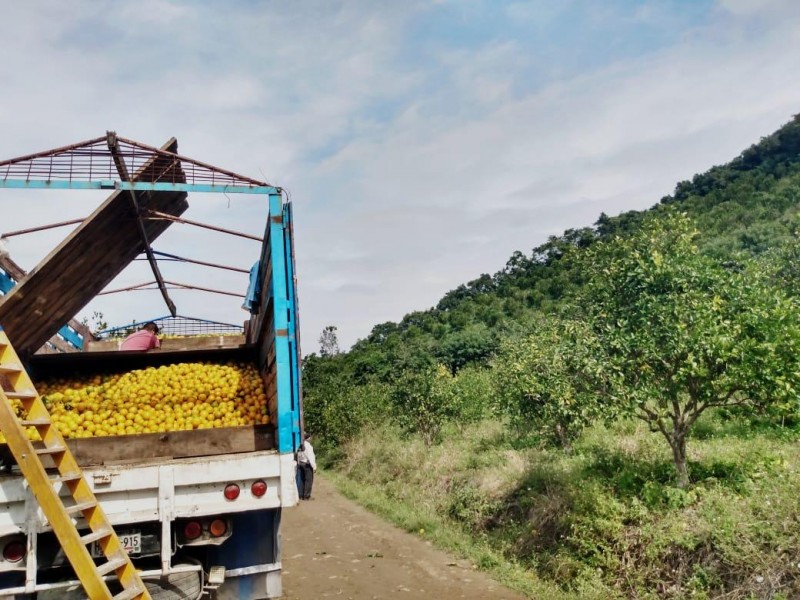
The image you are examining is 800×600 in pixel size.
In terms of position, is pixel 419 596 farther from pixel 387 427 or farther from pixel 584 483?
pixel 387 427

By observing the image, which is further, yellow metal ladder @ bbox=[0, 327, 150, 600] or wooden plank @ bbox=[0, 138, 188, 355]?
wooden plank @ bbox=[0, 138, 188, 355]

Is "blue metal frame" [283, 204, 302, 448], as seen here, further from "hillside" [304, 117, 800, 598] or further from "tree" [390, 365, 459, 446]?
"tree" [390, 365, 459, 446]

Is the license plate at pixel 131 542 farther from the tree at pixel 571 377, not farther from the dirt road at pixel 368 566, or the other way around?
the tree at pixel 571 377

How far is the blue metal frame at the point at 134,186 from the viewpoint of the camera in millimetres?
4277

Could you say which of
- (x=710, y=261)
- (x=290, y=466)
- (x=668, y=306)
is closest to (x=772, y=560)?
(x=668, y=306)

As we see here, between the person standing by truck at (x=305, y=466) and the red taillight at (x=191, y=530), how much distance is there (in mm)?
753

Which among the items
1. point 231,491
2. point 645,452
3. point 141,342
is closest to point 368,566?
point 645,452

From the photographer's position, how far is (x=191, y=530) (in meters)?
3.89

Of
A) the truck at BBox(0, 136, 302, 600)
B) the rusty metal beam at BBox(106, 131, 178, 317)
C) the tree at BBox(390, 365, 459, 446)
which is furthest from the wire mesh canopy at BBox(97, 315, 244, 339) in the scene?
the tree at BBox(390, 365, 459, 446)

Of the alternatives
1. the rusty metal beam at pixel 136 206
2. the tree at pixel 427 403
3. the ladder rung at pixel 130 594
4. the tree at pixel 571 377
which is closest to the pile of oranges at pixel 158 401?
the ladder rung at pixel 130 594

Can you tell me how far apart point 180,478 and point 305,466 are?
0.92m

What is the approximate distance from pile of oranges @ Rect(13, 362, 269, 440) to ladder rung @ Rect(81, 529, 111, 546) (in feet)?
2.71

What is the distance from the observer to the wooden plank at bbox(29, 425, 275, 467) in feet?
12.8

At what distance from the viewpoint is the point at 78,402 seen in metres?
4.62
